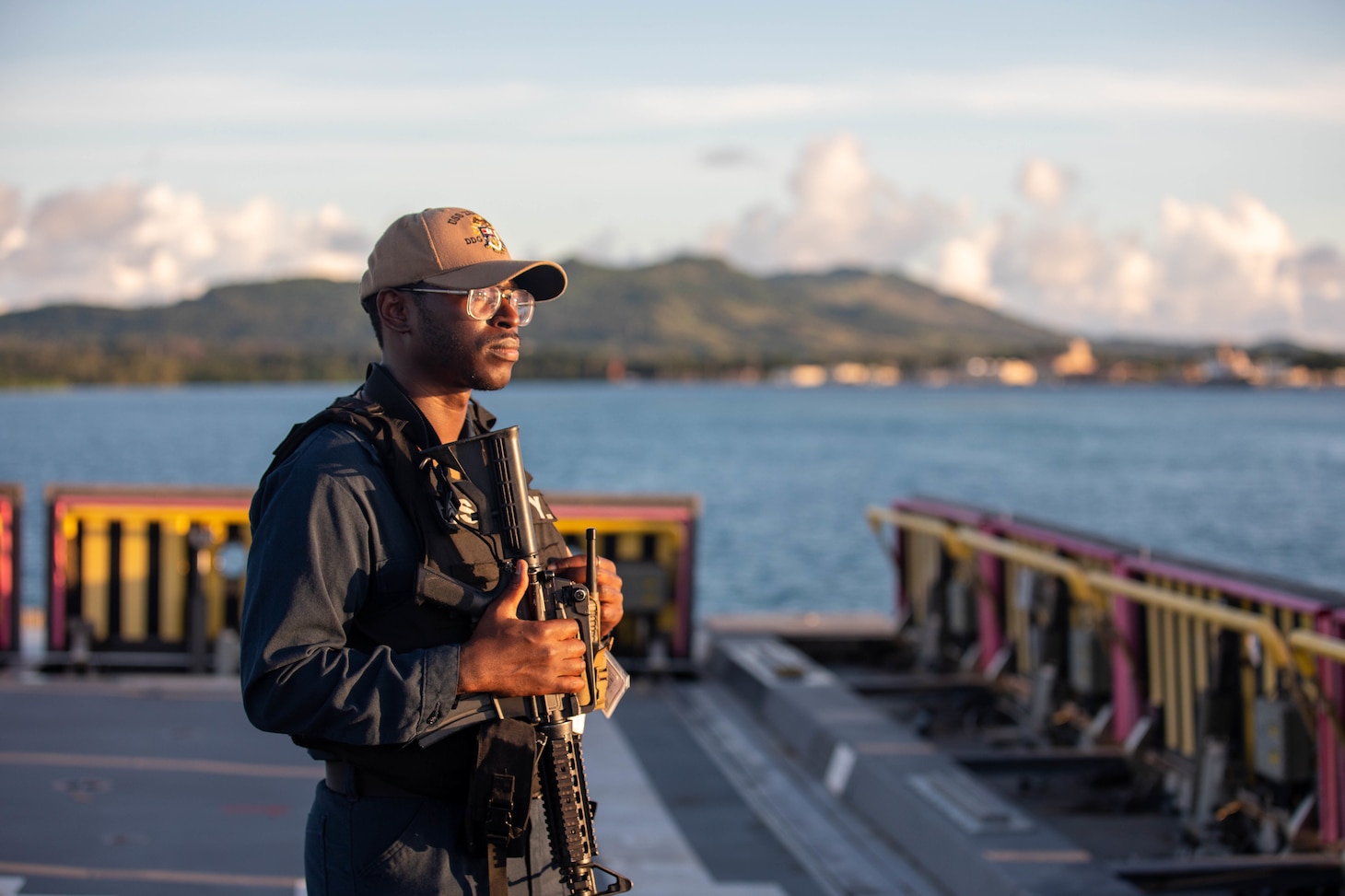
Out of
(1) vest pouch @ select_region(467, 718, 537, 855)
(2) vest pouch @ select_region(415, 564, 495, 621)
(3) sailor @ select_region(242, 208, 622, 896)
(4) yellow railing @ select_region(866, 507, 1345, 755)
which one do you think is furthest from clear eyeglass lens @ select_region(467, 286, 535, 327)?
(4) yellow railing @ select_region(866, 507, 1345, 755)

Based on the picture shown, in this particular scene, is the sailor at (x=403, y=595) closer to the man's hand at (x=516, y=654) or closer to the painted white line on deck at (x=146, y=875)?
the man's hand at (x=516, y=654)

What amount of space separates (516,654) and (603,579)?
37cm

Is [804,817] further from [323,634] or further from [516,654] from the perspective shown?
[323,634]

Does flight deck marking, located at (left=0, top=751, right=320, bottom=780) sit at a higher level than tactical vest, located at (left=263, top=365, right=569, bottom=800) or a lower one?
lower

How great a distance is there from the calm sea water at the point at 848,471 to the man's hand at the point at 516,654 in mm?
25824

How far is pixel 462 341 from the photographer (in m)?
3.05

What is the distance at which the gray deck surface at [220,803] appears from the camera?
6.71 metres

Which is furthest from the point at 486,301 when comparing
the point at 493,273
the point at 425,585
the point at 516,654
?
the point at 516,654

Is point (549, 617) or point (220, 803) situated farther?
point (220, 803)

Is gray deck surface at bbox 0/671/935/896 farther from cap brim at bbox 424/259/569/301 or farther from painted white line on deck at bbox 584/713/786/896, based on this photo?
cap brim at bbox 424/259/569/301

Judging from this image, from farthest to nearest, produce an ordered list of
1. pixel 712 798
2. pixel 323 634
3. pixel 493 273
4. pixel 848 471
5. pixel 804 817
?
pixel 848 471, pixel 712 798, pixel 804 817, pixel 493 273, pixel 323 634

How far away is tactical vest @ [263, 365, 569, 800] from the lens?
Answer: 2852 mm

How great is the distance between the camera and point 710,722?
32.8 feet

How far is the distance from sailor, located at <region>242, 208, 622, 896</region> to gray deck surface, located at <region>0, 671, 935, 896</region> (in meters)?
3.86
